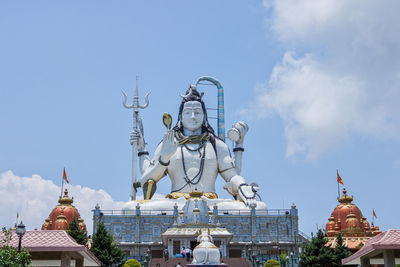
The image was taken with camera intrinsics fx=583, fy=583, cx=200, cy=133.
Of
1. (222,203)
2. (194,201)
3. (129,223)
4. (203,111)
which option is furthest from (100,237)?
(203,111)

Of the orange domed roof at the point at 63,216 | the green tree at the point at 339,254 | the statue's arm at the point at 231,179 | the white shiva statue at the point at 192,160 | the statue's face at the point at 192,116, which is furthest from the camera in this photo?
the statue's face at the point at 192,116

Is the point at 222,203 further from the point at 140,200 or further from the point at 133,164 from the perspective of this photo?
the point at 133,164

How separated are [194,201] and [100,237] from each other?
8738 mm

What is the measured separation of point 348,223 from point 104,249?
14353 millimetres

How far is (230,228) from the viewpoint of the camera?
123 feet

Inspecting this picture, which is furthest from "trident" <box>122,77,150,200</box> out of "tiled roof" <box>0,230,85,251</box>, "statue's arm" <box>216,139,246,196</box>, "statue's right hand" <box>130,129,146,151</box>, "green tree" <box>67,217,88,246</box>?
"tiled roof" <box>0,230,85,251</box>

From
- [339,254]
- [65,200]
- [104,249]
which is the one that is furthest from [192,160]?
[339,254]

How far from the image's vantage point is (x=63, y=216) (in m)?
33.0

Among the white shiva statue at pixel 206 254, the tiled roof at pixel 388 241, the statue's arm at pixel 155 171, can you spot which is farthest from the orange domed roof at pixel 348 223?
the tiled roof at pixel 388 241

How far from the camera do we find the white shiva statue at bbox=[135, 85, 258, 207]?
1610 inches

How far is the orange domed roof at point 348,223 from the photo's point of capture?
3243cm

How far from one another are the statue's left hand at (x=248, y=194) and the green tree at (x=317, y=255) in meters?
12.2

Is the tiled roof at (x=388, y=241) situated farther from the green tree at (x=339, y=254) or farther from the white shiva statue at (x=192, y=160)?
the white shiva statue at (x=192, y=160)

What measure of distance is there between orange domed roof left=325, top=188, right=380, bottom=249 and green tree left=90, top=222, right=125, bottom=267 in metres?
11.7
